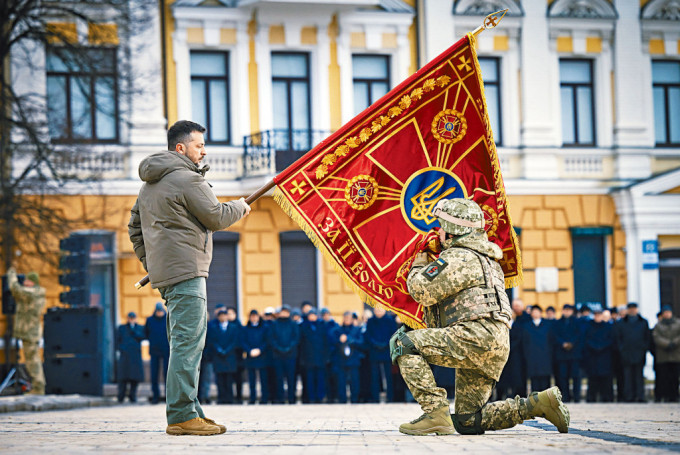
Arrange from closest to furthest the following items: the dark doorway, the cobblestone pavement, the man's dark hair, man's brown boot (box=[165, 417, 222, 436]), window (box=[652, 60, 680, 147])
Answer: the cobblestone pavement, man's brown boot (box=[165, 417, 222, 436]), the man's dark hair, the dark doorway, window (box=[652, 60, 680, 147])

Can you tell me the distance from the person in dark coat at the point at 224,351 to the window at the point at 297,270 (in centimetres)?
533

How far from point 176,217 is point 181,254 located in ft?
0.89

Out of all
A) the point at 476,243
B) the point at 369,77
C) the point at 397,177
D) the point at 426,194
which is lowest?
the point at 476,243

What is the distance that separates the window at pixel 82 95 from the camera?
861 inches

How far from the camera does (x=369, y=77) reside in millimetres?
25938

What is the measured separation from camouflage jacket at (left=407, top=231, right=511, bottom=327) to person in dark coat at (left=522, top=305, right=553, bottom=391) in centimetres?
1133

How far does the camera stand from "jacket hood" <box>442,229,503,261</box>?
8.02 meters

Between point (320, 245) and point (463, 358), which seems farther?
point (320, 245)

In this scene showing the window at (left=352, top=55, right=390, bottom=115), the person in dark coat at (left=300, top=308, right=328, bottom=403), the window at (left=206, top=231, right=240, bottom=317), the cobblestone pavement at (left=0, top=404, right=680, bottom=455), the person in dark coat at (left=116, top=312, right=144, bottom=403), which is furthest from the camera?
the window at (left=352, top=55, right=390, bottom=115)

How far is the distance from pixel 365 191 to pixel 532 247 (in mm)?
17092

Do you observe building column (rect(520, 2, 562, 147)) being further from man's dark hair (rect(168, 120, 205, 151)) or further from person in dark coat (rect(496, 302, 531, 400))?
man's dark hair (rect(168, 120, 205, 151))

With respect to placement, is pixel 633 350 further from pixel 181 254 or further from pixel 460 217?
pixel 181 254

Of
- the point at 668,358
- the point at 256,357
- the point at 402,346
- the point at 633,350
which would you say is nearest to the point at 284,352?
the point at 256,357

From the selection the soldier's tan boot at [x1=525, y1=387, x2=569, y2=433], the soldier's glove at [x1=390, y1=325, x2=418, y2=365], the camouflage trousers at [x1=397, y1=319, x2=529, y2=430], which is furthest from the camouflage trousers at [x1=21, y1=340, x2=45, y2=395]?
the soldier's tan boot at [x1=525, y1=387, x2=569, y2=433]
